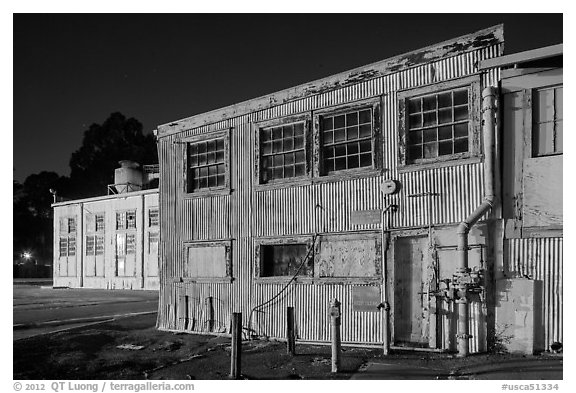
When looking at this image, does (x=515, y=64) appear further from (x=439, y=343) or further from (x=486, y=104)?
(x=439, y=343)

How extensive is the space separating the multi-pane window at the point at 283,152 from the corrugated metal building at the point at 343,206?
37mm

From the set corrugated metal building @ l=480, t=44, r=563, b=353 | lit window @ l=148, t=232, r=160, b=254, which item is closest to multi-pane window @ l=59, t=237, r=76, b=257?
lit window @ l=148, t=232, r=160, b=254

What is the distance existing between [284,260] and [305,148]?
2.85 m

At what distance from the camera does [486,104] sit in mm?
9898

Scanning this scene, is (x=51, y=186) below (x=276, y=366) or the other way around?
the other way around

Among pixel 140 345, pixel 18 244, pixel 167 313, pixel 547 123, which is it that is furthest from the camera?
pixel 18 244

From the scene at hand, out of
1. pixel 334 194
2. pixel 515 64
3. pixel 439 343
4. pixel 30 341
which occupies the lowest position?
pixel 30 341

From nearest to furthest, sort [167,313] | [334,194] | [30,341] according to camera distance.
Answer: [334,194] < [30,341] < [167,313]

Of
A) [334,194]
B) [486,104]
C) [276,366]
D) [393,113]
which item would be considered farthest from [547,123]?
[276,366]

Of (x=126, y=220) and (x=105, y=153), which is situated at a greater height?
(x=105, y=153)

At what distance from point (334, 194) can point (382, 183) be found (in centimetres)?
129

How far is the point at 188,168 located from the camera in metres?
15.1

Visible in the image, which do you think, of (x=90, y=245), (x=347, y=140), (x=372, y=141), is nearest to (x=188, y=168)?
(x=347, y=140)

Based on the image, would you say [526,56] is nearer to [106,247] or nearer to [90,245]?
[106,247]
